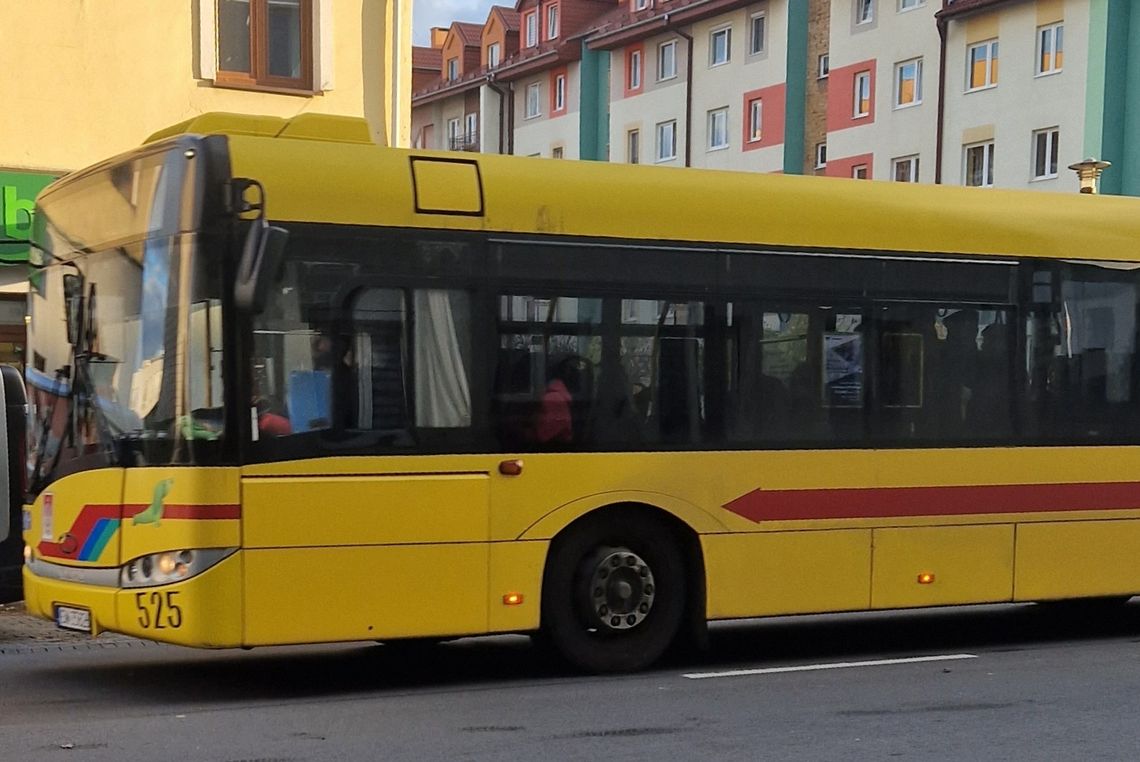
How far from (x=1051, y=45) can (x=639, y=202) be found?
33980 millimetres

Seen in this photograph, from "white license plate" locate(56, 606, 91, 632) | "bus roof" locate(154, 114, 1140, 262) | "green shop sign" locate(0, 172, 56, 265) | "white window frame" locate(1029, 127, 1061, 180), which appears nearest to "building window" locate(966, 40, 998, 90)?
"white window frame" locate(1029, 127, 1061, 180)

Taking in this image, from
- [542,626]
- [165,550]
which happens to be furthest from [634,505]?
[165,550]

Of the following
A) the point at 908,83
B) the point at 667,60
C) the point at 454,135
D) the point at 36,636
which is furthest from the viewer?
the point at 454,135

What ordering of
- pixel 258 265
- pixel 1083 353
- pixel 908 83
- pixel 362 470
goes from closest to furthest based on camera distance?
pixel 258 265 → pixel 362 470 → pixel 1083 353 → pixel 908 83

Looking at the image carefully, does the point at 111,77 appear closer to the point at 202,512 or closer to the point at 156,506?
the point at 156,506

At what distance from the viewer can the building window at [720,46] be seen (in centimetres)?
5466

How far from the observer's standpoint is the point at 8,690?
31.5ft

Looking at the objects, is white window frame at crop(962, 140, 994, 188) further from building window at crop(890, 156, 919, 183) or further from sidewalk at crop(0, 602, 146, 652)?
sidewalk at crop(0, 602, 146, 652)

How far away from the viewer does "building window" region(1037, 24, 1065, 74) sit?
41.3 meters

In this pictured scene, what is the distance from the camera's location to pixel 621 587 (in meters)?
10.1

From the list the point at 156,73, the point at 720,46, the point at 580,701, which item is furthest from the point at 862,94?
the point at 580,701

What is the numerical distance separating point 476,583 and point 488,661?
5.22 ft

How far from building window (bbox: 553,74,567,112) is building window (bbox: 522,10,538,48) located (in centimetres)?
209

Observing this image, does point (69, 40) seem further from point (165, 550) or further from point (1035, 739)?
point (1035, 739)
